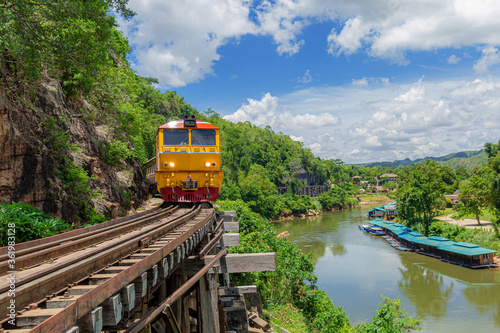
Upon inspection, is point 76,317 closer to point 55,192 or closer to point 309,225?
point 55,192

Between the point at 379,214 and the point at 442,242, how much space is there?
2873 centimetres

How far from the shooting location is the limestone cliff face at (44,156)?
879 centimetres

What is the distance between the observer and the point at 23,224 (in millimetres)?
7547

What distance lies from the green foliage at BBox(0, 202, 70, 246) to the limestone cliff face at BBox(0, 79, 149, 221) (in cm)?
94

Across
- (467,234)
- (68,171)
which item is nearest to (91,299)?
(68,171)

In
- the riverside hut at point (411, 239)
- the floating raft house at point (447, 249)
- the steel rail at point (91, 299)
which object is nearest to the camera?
the steel rail at point (91, 299)

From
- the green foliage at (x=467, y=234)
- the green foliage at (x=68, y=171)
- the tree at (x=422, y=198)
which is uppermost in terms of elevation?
the green foliage at (x=68, y=171)

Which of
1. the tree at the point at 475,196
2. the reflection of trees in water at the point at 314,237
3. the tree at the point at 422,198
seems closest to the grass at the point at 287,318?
the reflection of trees in water at the point at 314,237

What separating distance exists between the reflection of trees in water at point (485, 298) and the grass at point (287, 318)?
1185cm

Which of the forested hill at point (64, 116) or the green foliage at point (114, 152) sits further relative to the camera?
the green foliage at point (114, 152)

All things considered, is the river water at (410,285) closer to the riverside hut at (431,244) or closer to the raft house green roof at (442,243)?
the riverside hut at (431,244)

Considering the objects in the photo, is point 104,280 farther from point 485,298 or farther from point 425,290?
point 485,298

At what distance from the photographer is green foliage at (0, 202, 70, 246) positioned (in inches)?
284

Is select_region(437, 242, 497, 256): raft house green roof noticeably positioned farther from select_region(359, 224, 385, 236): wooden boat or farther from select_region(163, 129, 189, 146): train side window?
select_region(163, 129, 189, 146): train side window
